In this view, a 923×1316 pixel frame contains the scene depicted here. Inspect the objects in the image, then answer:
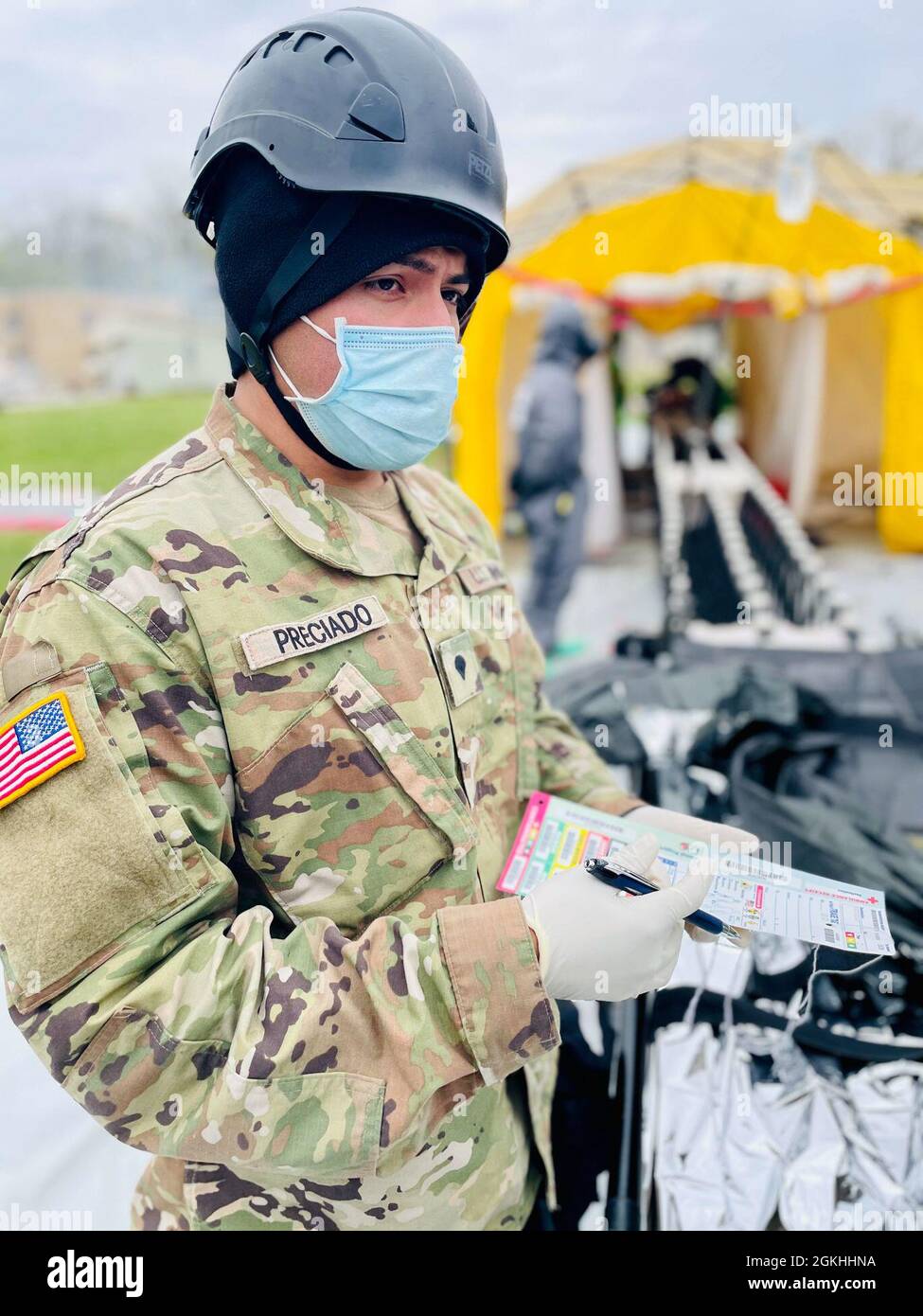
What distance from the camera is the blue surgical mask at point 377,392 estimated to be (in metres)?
1.19

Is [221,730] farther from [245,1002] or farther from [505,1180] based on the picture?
[505,1180]

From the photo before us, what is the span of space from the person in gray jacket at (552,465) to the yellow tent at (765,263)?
65 centimetres

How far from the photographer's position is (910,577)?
7.97 m

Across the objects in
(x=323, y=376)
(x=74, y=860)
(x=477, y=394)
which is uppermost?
(x=477, y=394)

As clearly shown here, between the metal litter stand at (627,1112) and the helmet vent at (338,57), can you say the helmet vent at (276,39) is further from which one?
the metal litter stand at (627,1112)

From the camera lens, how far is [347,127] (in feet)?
3.64

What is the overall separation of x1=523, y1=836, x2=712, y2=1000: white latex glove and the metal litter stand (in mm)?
735

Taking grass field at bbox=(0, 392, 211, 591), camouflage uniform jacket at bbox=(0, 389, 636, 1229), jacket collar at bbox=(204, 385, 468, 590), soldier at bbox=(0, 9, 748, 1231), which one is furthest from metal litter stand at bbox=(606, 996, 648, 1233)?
grass field at bbox=(0, 392, 211, 591)

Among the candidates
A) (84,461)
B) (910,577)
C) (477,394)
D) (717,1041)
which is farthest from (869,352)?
(84,461)

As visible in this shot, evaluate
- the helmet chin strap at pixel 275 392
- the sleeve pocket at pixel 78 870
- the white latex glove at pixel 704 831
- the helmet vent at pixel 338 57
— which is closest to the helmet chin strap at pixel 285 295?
the helmet chin strap at pixel 275 392

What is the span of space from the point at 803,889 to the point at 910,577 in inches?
301

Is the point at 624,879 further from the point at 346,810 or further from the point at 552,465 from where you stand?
the point at 552,465

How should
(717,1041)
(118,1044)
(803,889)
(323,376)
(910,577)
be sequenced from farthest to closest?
(910,577) < (717,1041) < (803,889) < (323,376) < (118,1044)

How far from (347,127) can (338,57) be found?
0.13 m
